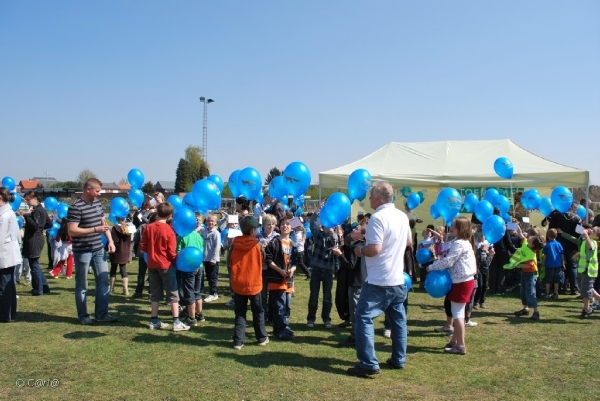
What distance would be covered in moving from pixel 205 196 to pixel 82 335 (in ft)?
7.89

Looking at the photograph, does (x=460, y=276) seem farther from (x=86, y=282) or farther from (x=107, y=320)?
(x=86, y=282)

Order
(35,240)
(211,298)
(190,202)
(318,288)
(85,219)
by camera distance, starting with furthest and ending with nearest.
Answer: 1. (35,240)
2. (211,298)
3. (190,202)
4. (318,288)
5. (85,219)

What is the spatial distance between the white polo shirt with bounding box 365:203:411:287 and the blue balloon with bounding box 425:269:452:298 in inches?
35.3

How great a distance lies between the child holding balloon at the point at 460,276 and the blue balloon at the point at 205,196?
10.8 feet

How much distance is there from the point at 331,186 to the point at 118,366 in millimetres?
8697

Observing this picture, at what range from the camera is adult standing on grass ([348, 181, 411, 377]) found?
414 centimetres

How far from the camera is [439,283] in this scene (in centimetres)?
497

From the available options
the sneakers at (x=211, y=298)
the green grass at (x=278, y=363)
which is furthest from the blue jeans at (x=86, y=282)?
the sneakers at (x=211, y=298)

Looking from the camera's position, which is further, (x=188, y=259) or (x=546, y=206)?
(x=546, y=206)

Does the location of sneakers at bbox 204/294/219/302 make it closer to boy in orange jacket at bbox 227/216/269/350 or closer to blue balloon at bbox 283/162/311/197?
blue balloon at bbox 283/162/311/197

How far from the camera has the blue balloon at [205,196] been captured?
6.57 m

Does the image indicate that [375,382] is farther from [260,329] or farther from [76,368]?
[76,368]

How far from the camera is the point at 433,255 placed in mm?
7188

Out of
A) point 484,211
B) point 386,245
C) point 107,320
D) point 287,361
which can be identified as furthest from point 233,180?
point 386,245
